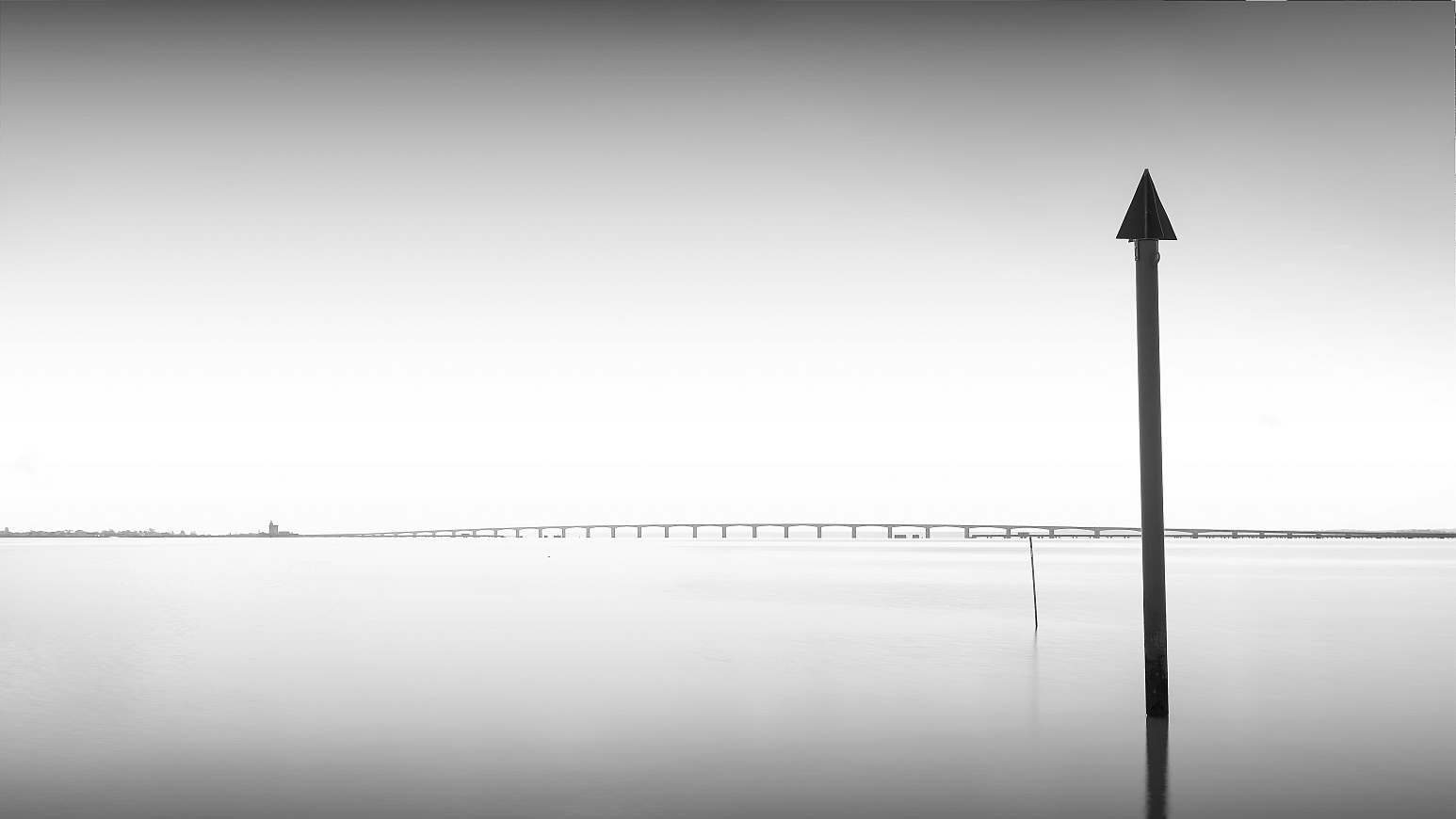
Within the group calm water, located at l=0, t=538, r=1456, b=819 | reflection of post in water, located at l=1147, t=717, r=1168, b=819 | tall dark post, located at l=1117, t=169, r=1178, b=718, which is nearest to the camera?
reflection of post in water, located at l=1147, t=717, r=1168, b=819

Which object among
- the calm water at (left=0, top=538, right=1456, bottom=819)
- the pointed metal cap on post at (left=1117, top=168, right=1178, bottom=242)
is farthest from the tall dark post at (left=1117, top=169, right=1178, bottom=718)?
the calm water at (left=0, top=538, right=1456, bottom=819)

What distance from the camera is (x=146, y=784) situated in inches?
559

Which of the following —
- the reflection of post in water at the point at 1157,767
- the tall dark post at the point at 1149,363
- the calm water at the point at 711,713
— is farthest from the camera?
the tall dark post at the point at 1149,363

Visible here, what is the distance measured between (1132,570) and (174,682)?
7492cm

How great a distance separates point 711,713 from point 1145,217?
424 inches

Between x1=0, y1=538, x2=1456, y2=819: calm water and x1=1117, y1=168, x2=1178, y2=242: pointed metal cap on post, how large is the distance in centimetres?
738

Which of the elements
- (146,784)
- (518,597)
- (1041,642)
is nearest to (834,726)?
(146,784)

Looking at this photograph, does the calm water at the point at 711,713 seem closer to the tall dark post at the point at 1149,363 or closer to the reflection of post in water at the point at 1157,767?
the reflection of post in water at the point at 1157,767

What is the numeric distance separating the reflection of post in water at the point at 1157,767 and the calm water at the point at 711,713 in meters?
0.19

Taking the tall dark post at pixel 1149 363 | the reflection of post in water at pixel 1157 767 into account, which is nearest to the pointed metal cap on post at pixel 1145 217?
the tall dark post at pixel 1149 363

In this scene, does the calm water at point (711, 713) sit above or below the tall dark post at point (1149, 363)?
below

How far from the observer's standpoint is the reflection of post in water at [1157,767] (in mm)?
13054

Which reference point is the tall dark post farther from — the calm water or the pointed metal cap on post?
the calm water

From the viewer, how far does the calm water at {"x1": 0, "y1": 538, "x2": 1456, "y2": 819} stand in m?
13.6
